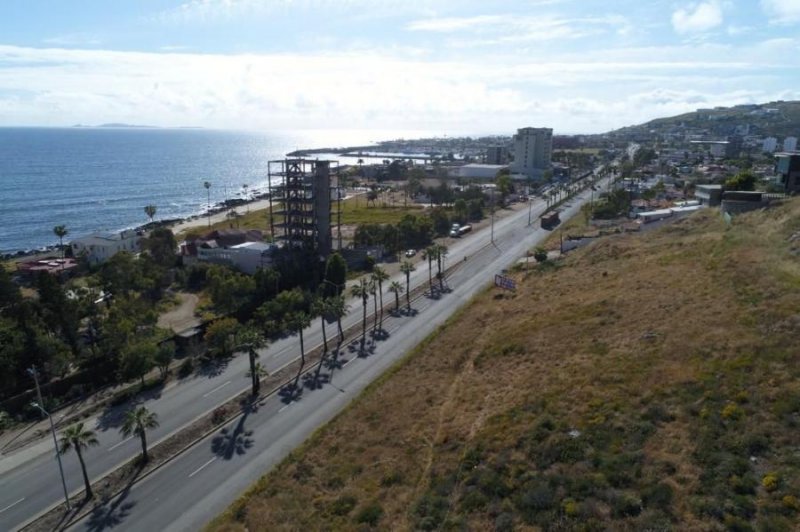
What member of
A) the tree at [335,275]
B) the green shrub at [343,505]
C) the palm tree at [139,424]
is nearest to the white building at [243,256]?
the tree at [335,275]

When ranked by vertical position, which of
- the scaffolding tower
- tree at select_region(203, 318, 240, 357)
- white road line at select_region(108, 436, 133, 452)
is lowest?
white road line at select_region(108, 436, 133, 452)

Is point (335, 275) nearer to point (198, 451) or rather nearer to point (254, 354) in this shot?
point (254, 354)

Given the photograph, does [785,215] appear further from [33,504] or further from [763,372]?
[33,504]

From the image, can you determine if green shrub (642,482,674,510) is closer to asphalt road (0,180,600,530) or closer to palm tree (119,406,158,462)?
asphalt road (0,180,600,530)

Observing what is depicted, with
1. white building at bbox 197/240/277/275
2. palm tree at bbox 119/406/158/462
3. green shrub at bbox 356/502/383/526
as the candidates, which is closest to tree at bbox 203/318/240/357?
palm tree at bbox 119/406/158/462

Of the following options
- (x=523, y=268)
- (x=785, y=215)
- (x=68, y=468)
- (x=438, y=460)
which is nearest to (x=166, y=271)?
(x=68, y=468)

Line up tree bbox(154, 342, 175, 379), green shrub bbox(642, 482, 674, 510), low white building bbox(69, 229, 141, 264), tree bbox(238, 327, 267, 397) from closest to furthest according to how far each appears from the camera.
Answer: green shrub bbox(642, 482, 674, 510), tree bbox(238, 327, 267, 397), tree bbox(154, 342, 175, 379), low white building bbox(69, 229, 141, 264)

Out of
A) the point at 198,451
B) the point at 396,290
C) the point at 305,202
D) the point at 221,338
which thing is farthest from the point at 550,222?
the point at 198,451
